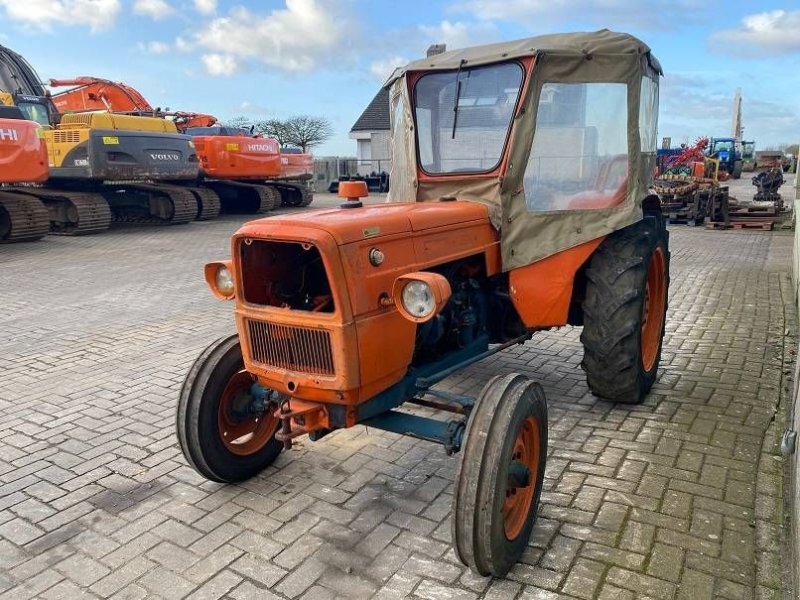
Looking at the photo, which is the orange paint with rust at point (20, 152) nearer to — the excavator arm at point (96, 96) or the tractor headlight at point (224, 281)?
the excavator arm at point (96, 96)

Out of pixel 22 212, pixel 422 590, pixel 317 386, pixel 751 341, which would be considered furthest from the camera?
pixel 22 212

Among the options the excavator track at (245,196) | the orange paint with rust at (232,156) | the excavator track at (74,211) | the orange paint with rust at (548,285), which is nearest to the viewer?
the orange paint with rust at (548,285)

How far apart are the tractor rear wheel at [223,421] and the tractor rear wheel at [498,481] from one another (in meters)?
1.28

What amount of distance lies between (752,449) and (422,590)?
2205 millimetres

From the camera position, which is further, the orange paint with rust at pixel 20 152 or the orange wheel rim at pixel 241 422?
the orange paint with rust at pixel 20 152

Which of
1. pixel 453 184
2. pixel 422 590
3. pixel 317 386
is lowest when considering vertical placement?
pixel 422 590

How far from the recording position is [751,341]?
5.78m

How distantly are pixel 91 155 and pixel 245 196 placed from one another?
6365 millimetres

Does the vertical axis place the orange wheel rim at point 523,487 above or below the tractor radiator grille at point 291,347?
below

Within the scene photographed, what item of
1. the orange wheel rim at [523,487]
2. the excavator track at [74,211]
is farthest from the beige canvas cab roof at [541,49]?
the excavator track at [74,211]

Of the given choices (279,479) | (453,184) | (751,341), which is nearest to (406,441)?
(279,479)

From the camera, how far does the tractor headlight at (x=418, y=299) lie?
108 inches

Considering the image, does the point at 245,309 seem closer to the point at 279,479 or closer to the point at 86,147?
the point at 279,479

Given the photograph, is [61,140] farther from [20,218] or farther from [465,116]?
[465,116]
